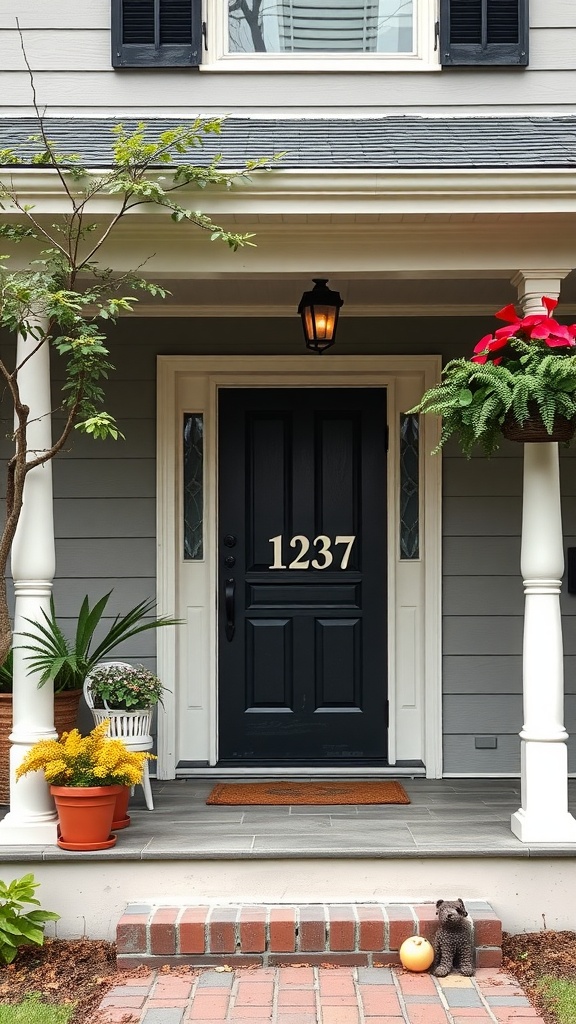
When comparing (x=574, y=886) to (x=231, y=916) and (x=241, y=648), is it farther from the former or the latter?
(x=241, y=648)

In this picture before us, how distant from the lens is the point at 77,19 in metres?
4.72

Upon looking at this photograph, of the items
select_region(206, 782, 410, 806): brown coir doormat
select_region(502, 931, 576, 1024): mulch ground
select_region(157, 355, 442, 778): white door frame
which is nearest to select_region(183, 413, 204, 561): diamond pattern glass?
select_region(157, 355, 442, 778): white door frame

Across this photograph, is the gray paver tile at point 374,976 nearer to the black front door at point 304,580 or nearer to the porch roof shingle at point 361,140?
the black front door at point 304,580

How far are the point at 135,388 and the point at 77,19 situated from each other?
1.75 metres

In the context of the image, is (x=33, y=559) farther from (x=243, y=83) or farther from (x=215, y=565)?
(x=243, y=83)

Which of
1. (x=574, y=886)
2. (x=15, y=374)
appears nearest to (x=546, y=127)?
(x=15, y=374)

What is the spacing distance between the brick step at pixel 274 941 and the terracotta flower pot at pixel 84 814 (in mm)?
341

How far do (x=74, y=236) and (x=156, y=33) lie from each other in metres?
1.53

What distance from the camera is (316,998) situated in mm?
3086

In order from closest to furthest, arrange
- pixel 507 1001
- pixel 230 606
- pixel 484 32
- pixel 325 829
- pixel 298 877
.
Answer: pixel 507 1001 < pixel 298 877 < pixel 325 829 < pixel 484 32 < pixel 230 606

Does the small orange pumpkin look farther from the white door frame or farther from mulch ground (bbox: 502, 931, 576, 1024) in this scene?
the white door frame

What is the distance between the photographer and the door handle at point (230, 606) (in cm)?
491

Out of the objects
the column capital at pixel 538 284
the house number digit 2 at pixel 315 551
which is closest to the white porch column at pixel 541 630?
the column capital at pixel 538 284

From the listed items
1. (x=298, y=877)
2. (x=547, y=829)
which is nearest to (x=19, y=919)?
(x=298, y=877)
